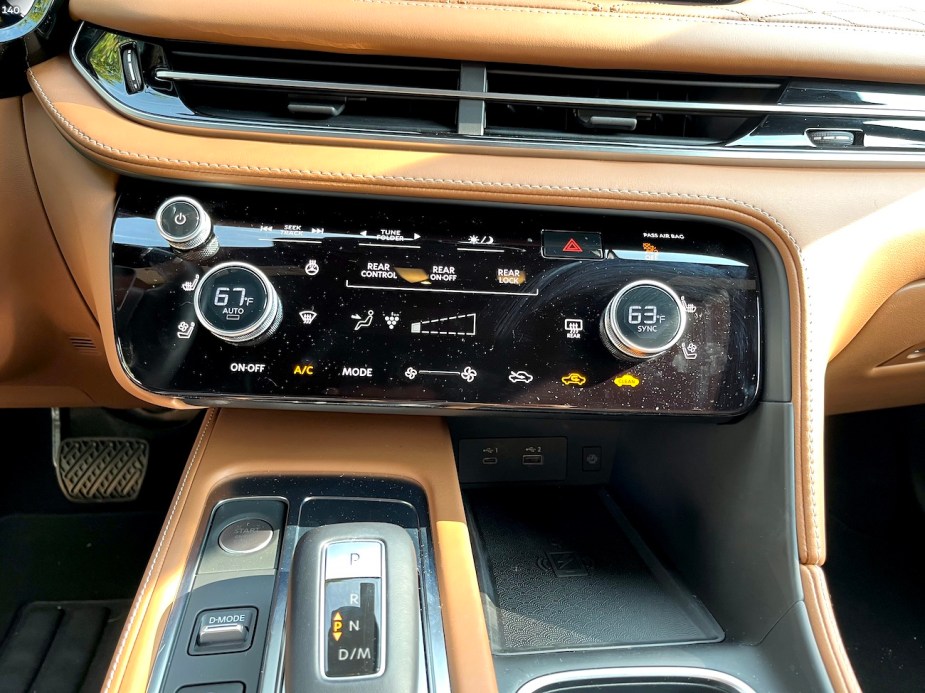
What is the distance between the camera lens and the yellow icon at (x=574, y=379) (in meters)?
0.90

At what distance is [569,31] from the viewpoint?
84 centimetres

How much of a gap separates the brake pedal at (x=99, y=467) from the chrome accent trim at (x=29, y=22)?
3.69 ft

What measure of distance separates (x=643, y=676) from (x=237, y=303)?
685 millimetres

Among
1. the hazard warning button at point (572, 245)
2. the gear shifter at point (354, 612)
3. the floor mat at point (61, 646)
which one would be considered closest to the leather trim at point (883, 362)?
the hazard warning button at point (572, 245)

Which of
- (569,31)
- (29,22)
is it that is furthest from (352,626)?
(29,22)

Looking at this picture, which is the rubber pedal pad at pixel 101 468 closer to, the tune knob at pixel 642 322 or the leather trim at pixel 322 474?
the leather trim at pixel 322 474

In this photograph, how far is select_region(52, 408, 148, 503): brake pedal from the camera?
1665 millimetres

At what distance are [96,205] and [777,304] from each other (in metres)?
0.93

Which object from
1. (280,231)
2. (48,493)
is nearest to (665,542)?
(280,231)

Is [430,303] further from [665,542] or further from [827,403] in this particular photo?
[827,403]

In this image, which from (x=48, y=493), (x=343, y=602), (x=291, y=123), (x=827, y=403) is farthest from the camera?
(x=48, y=493)

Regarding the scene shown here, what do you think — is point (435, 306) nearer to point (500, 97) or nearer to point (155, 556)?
point (500, 97)

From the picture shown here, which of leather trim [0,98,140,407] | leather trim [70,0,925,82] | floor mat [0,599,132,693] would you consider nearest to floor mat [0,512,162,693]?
floor mat [0,599,132,693]

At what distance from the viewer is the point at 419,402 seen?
0.90 metres
